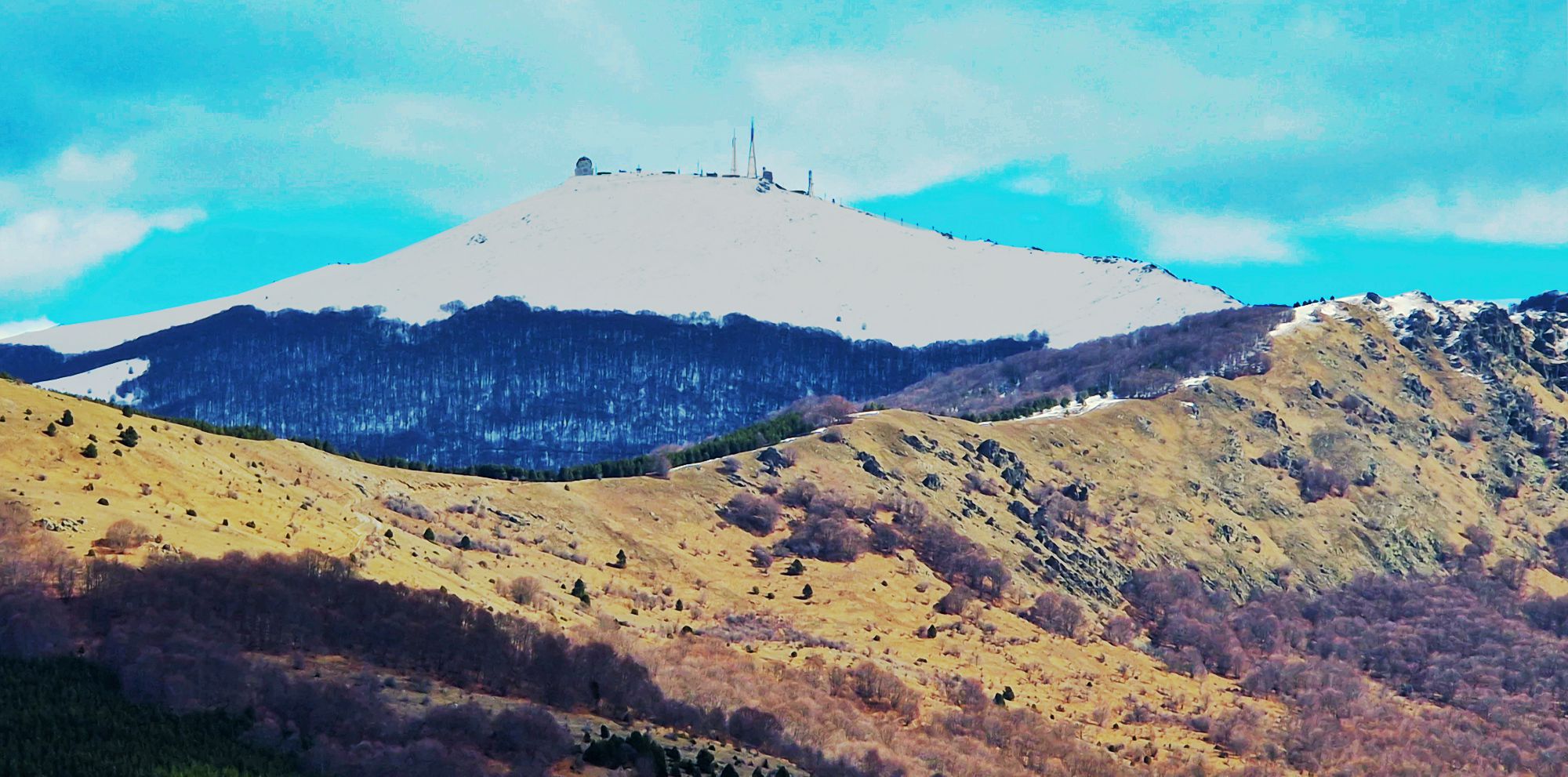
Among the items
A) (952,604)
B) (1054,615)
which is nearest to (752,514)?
(952,604)

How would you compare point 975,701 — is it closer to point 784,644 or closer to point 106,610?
point 784,644

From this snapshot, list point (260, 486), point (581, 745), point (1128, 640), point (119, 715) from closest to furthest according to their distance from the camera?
1. point (119, 715)
2. point (581, 745)
3. point (260, 486)
4. point (1128, 640)

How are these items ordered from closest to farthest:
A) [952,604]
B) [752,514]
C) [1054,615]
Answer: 1. [952,604]
2. [752,514]
3. [1054,615]

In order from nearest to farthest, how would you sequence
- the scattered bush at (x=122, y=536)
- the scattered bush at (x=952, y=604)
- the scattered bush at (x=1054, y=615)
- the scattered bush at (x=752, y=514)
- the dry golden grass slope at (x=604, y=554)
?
the scattered bush at (x=122, y=536) → the dry golden grass slope at (x=604, y=554) → the scattered bush at (x=952, y=604) → the scattered bush at (x=752, y=514) → the scattered bush at (x=1054, y=615)

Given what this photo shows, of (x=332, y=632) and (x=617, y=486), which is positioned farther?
(x=617, y=486)

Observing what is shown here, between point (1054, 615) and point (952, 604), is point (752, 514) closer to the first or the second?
point (952, 604)

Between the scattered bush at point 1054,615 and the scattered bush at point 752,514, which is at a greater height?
the scattered bush at point 752,514

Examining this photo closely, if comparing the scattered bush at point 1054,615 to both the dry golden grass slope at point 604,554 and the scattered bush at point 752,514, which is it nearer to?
the dry golden grass slope at point 604,554

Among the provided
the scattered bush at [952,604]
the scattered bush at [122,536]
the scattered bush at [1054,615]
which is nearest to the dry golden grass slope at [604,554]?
the scattered bush at [122,536]

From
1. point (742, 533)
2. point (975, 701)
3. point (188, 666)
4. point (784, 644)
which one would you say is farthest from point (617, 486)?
point (188, 666)

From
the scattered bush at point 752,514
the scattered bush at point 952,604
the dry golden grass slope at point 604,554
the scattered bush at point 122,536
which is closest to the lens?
the scattered bush at point 122,536

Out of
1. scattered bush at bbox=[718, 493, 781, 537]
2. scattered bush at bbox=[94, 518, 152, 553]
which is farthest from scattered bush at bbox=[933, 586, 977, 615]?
scattered bush at bbox=[94, 518, 152, 553]
